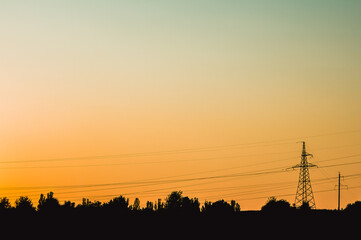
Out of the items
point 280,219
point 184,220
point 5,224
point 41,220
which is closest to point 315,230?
point 280,219

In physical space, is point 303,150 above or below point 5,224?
above

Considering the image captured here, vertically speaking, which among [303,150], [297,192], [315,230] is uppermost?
[303,150]

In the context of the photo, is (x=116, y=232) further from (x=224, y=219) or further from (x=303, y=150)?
(x=303, y=150)

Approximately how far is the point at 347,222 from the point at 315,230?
5.99 m

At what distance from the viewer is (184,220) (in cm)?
8425

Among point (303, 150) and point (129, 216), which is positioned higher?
point (303, 150)

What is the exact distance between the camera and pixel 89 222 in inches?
3332

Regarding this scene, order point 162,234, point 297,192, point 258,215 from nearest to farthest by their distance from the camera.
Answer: point 162,234 < point 258,215 < point 297,192

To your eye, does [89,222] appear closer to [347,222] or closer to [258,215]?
[258,215]

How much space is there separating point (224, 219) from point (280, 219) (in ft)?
26.8

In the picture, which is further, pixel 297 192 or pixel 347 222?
pixel 297 192

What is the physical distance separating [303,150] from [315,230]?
31357 millimetres

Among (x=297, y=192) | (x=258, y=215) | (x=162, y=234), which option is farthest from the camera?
(x=297, y=192)

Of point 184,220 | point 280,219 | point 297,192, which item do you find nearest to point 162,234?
point 184,220
